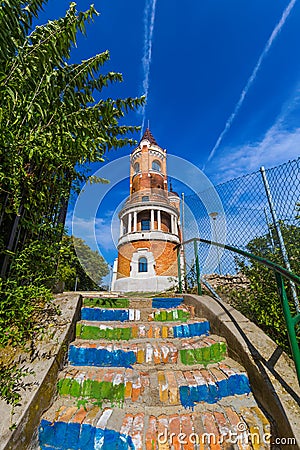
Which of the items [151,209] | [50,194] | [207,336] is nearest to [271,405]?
[207,336]

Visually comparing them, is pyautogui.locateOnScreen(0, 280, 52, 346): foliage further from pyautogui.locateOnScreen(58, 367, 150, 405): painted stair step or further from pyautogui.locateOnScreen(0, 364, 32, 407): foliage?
pyautogui.locateOnScreen(58, 367, 150, 405): painted stair step

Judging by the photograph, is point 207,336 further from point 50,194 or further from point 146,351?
point 50,194

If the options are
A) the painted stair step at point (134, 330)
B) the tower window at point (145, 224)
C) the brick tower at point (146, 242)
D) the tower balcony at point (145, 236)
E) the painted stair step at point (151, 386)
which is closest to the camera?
the painted stair step at point (151, 386)

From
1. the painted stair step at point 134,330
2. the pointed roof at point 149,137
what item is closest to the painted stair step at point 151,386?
the painted stair step at point 134,330

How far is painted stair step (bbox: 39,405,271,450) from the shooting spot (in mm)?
1340

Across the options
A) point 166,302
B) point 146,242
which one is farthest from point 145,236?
point 166,302

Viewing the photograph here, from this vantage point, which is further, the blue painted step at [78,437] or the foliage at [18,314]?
the foliage at [18,314]

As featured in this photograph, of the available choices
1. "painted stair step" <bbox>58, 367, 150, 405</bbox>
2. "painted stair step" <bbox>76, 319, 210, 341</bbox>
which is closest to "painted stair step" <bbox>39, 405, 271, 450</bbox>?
"painted stair step" <bbox>58, 367, 150, 405</bbox>

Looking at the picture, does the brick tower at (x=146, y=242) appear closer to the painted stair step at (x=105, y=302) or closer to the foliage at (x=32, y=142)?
the painted stair step at (x=105, y=302)

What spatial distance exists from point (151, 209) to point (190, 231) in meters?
11.7

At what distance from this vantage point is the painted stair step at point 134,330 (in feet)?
7.50

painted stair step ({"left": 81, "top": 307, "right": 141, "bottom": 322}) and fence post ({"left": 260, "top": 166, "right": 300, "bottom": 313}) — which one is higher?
fence post ({"left": 260, "top": 166, "right": 300, "bottom": 313})

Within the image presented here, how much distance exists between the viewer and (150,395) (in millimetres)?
1637

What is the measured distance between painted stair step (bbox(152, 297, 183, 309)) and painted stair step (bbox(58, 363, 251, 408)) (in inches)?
52.2
